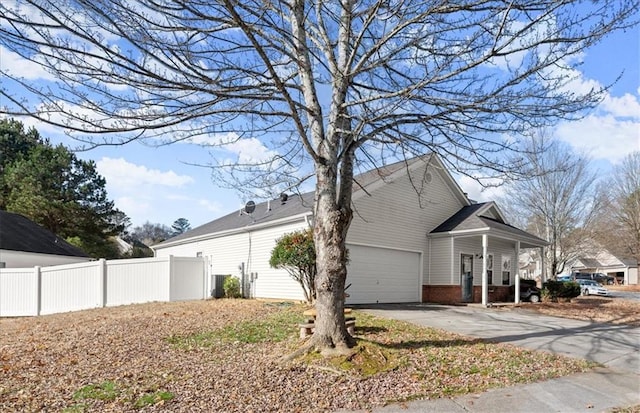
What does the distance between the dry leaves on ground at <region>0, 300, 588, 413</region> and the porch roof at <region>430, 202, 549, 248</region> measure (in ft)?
29.7

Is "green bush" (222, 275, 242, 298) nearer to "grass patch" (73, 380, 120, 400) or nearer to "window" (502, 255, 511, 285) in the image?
"grass patch" (73, 380, 120, 400)

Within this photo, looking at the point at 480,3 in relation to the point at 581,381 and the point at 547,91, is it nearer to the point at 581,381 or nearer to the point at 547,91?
the point at 547,91

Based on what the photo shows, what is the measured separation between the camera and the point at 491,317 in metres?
13.0

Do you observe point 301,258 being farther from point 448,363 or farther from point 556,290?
point 556,290

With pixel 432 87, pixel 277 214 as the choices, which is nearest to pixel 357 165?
pixel 432 87

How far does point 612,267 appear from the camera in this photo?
58.3 metres

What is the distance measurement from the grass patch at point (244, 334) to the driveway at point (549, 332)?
3.45 m

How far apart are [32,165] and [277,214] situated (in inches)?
943

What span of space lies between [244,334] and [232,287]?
8729mm

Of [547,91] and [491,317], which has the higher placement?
[547,91]

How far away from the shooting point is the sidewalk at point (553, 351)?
5273mm

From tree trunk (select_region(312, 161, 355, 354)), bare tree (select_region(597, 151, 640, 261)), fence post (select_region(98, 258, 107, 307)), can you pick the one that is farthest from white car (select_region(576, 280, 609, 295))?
tree trunk (select_region(312, 161, 355, 354))

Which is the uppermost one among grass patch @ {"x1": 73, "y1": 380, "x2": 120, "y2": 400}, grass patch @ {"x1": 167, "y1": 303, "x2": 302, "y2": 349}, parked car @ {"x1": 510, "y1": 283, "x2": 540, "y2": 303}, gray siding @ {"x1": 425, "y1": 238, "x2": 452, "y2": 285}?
gray siding @ {"x1": 425, "y1": 238, "x2": 452, "y2": 285}

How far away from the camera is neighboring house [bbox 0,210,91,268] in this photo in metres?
21.3
